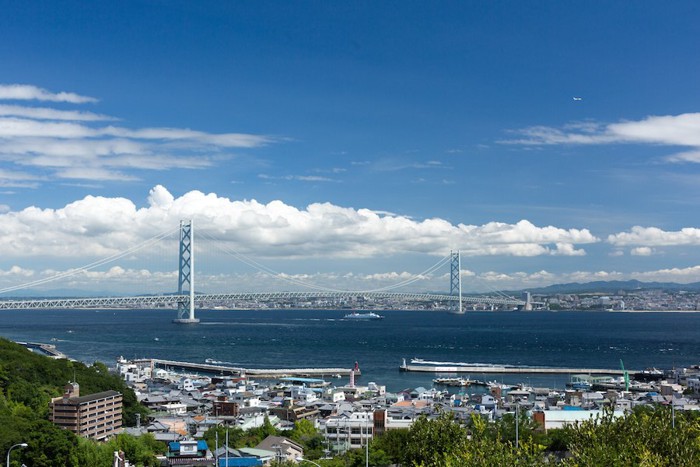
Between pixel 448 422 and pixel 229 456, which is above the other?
pixel 448 422

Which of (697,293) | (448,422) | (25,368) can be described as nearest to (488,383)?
(25,368)

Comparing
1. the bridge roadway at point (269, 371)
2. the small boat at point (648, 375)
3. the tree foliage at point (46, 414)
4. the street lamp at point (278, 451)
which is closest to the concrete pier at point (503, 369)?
the small boat at point (648, 375)

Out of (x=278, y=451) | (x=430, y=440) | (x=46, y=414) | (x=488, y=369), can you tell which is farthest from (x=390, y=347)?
(x=430, y=440)

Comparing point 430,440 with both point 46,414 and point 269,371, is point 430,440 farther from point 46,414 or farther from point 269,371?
point 269,371

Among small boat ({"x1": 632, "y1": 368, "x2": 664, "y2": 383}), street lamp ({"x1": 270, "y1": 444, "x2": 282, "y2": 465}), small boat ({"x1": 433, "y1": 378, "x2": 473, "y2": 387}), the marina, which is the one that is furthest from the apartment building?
small boat ({"x1": 632, "y1": 368, "x2": 664, "y2": 383})

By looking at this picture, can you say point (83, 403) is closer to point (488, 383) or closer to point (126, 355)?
point (488, 383)

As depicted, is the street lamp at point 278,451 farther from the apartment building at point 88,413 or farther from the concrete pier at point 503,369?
the concrete pier at point 503,369

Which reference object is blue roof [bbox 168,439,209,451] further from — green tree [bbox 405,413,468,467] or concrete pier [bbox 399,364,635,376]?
concrete pier [bbox 399,364,635,376]

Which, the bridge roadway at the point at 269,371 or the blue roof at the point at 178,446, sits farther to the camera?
the bridge roadway at the point at 269,371
